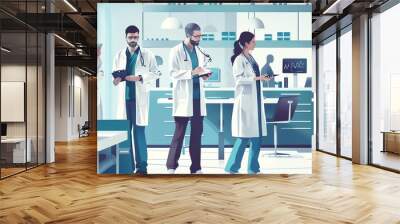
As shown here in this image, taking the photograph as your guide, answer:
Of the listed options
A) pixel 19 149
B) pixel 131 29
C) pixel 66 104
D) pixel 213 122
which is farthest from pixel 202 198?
pixel 66 104

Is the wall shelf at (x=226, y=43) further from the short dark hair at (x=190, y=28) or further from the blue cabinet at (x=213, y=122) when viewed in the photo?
the blue cabinet at (x=213, y=122)

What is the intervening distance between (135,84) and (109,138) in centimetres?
99

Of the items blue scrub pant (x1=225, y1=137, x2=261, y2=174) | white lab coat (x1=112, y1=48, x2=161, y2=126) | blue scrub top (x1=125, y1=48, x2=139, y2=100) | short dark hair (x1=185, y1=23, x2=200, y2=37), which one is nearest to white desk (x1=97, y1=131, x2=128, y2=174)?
white lab coat (x1=112, y1=48, x2=161, y2=126)

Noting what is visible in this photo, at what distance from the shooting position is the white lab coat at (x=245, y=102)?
21.2ft

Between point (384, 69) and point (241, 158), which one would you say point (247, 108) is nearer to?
point (241, 158)

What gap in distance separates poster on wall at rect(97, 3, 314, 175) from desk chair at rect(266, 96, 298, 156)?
2 centimetres

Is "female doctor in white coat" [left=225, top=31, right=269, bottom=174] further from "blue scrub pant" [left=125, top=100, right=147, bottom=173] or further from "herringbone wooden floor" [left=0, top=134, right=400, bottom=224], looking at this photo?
"blue scrub pant" [left=125, top=100, right=147, bottom=173]

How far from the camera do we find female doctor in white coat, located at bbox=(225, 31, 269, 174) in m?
6.48

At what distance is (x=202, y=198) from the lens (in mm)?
4949

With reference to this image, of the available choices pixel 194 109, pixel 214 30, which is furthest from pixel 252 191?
pixel 214 30

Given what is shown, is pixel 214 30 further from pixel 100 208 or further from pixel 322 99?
pixel 322 99

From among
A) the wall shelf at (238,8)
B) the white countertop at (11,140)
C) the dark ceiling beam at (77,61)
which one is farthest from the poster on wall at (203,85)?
the dark ceiling beam at (77,61)

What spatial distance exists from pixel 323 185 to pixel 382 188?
0.80 meters

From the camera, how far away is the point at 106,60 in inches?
257
